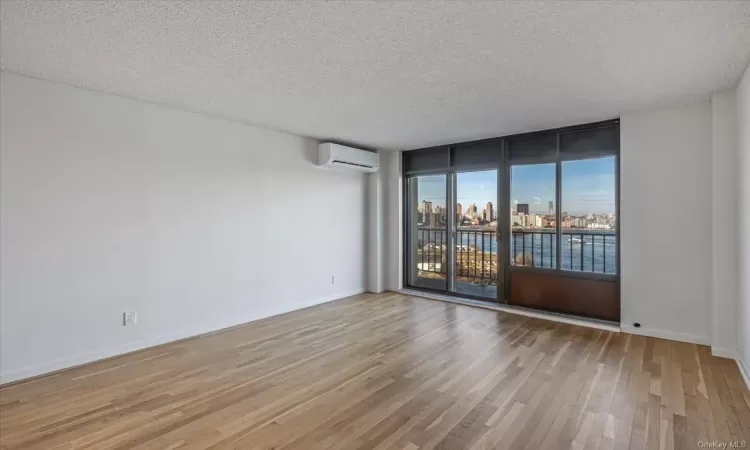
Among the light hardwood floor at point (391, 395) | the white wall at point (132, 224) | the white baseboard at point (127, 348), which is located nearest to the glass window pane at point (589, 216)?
the light hardwood floor at point (391, 395)

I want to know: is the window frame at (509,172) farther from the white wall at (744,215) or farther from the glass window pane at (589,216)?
the white wall at (744,215)

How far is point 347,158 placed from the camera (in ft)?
18.4

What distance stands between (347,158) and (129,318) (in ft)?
11.3

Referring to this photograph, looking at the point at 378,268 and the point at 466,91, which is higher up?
the point at 466,91

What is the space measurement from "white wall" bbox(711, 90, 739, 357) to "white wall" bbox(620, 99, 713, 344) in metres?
0.20

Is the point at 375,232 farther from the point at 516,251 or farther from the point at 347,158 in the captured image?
the point at 516,251

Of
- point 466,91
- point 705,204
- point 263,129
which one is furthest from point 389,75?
point 705,204

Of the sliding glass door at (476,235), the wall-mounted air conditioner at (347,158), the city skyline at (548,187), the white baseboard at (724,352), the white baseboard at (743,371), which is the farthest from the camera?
the sliding glass door at (476,235)

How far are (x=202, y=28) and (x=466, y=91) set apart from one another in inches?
86.9

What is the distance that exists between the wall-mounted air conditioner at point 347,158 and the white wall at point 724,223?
13.7 feet

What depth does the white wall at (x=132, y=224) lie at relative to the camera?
119 inches

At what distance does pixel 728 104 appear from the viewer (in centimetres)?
339

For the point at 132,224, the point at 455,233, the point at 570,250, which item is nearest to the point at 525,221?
the point at 570,250

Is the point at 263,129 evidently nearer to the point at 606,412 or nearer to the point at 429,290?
the point at 429,290
